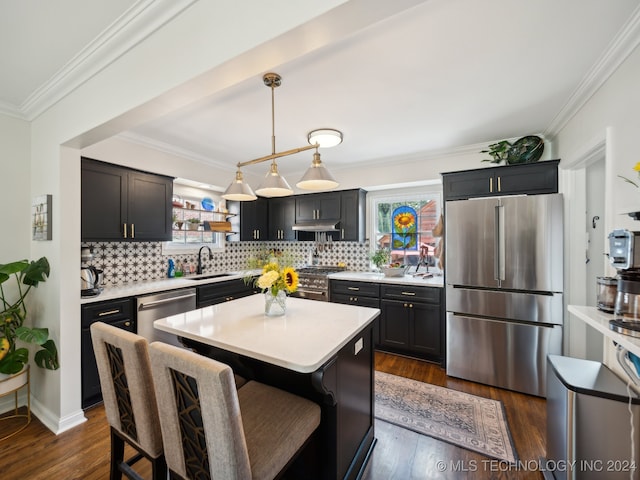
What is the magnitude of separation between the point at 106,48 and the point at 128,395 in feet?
6.26

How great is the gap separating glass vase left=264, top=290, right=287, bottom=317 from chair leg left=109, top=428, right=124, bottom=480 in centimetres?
103

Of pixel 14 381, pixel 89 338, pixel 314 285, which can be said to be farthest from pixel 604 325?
pixel 14 381

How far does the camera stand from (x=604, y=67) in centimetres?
169

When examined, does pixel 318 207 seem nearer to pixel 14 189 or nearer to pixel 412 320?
pixel 412 320

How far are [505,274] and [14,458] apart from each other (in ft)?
13.4

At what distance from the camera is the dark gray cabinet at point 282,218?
176 inches

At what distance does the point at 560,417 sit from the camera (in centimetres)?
150

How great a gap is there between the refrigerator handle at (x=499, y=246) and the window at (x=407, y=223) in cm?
120

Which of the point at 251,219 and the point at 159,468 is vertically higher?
the point at 251,219

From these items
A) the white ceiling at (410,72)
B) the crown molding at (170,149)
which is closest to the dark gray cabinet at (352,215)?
the white ceiling at (410,72)

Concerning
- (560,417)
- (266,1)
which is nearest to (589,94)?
(560,417)

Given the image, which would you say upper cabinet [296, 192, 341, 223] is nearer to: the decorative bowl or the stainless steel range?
the stainless steel range

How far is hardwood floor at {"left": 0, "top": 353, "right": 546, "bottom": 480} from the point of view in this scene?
1685mm

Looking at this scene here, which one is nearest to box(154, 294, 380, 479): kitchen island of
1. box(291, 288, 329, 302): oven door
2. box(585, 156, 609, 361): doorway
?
box(291, 288, 329, 302): oven door
